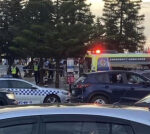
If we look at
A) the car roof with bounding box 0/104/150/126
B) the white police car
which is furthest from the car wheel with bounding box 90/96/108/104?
the car roof with bounding box 0/104/150/126

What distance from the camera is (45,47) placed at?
31266 mm

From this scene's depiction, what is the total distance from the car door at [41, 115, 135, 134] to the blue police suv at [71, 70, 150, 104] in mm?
14363

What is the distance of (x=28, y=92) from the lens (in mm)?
20328

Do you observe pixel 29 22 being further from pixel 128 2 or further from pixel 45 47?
pixel 128 2

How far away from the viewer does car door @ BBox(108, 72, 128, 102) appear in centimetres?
1842

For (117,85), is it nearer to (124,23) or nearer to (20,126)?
(20,126)

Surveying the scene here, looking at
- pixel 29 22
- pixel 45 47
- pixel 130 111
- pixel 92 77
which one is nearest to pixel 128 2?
pixel 29 22

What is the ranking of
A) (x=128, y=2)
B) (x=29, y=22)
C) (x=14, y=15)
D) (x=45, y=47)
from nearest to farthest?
(x=45, y=47) < (x=29, y=22) < (x=14, y=15) < (x=128, y=2)

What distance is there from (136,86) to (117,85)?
0.69m

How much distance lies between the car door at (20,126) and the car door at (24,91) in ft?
53.0

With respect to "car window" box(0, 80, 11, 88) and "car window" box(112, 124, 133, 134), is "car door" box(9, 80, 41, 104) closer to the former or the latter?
"car window" box(0, 80, 11, 88)

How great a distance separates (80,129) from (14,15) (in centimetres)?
4123

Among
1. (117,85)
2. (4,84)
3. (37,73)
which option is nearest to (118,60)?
(37,73)

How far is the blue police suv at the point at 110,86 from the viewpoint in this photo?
1838 cm
